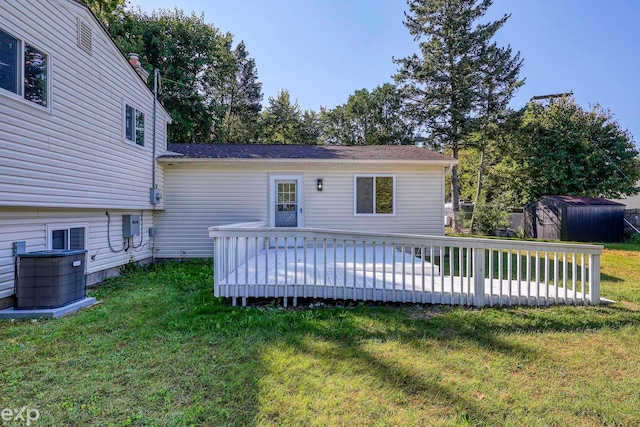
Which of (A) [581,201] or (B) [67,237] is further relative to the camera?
(A) [581,201]

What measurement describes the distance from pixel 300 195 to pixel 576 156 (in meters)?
17.3

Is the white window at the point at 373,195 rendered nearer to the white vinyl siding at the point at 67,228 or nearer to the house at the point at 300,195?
the house at the point at 300,195

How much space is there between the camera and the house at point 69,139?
4020mm

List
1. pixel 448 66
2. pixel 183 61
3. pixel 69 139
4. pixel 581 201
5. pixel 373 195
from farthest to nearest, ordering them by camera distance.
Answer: pixel 448 66
pixel 183 61
pixel 581 201
pixel 373 195
pixel 69 139

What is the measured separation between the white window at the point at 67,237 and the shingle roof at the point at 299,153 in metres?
3.08

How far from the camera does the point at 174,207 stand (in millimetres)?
8273

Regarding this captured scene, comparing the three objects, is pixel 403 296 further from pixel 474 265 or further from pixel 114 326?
pixel 114 326

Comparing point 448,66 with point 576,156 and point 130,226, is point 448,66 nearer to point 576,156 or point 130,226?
point 576,156

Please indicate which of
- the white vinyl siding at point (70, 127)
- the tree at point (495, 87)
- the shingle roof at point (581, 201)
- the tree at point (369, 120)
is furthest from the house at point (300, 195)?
the tree at point (369, 120)

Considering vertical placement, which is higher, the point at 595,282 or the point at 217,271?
the point at 217,271

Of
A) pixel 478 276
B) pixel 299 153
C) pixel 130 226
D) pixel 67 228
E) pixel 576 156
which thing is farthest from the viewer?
pixel 576 156

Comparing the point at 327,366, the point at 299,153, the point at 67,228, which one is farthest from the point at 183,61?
the point at 327,366

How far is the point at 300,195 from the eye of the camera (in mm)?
8391

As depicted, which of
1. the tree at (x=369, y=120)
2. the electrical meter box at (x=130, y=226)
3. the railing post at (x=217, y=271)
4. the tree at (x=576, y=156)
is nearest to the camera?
the railing post at (x=217, y=271)
